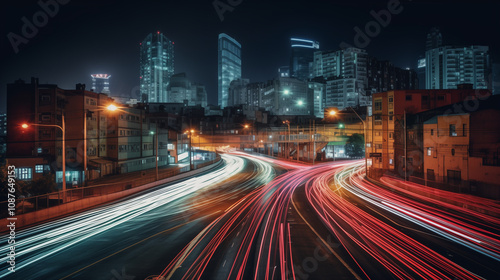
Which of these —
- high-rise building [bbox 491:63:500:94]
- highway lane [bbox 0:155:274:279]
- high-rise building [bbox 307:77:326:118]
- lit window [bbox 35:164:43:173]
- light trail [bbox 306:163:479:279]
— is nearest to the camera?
light trail [bbox 306:163:479:279]

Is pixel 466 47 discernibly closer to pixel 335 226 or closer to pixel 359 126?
pixel 359 126

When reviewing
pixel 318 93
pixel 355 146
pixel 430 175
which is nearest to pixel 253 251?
pixel 430 175

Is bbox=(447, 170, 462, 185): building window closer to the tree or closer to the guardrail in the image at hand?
the guardrail

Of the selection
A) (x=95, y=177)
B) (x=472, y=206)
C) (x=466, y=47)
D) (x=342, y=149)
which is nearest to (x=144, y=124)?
(x=95, y=177)

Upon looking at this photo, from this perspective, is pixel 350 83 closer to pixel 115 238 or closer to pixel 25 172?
pixel 25 172

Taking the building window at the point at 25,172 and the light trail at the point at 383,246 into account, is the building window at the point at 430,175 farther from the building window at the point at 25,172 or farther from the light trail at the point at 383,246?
the building window at the point at 25,172

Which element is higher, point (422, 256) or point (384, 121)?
point (384, 121)

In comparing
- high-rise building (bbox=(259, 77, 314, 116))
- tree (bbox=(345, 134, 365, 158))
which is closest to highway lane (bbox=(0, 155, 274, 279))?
tree (bbox=(345, 134, 365, 158))
